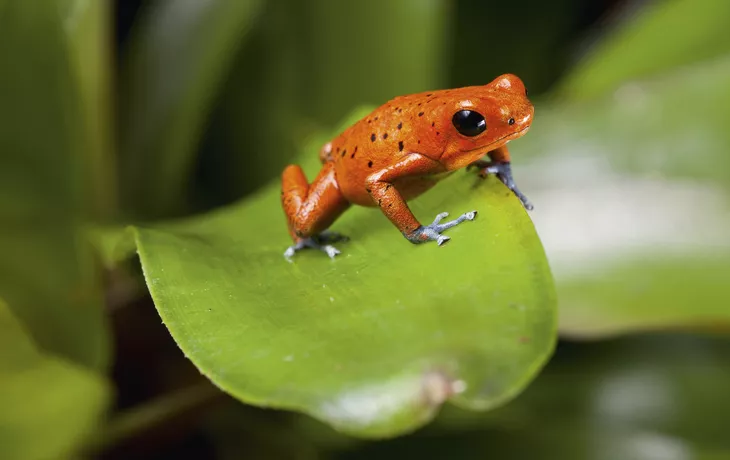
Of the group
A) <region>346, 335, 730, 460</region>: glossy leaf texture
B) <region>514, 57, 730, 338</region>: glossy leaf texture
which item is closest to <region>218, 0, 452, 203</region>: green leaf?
<region>514, 57, 730, 338</region>: glossy leaf texture

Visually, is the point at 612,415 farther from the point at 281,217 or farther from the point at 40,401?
the point at 40,401

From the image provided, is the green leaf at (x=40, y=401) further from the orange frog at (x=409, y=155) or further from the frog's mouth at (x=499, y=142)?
the frog's mouth at (x=499, y=142)

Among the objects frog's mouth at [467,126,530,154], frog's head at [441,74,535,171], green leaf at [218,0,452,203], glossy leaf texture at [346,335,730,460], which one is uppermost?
frog's head at [441,74,535,171]

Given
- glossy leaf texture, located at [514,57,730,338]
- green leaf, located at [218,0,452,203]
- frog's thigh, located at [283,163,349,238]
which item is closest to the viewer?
frog's thigh, located at [283,163,349,238]

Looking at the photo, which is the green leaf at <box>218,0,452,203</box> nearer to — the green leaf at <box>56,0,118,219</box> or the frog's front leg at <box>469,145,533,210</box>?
the green leaf at <box>56,0,118,219</box>

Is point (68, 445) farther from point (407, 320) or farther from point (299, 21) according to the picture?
point (299, 21)

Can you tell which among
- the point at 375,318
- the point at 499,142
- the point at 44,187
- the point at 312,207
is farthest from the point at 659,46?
the point at 44,187

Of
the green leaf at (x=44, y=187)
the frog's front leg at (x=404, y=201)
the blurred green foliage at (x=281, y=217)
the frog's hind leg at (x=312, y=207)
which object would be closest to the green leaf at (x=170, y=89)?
the blurred green foliage at (x=281, y=217)

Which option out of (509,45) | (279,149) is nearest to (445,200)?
(279,149)
